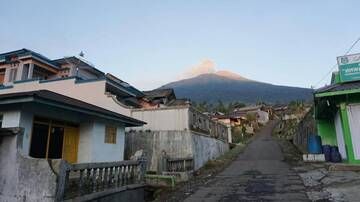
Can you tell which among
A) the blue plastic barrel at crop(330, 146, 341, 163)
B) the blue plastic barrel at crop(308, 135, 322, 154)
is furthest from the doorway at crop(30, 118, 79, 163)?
the blue plastic barrel at crop(308, 135, 322, 154)

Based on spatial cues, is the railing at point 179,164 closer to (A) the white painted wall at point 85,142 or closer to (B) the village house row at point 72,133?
(B) the village house row at point 72,133

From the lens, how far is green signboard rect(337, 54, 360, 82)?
13969mm

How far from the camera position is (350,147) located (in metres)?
12.9

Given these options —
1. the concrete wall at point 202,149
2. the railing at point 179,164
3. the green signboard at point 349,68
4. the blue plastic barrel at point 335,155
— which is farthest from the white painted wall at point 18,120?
the blue plastic barrel at point 335,155

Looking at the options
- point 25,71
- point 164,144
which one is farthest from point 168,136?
point 25,71

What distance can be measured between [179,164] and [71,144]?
228 inches

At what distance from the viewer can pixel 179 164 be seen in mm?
15531

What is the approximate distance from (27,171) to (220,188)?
6970mm

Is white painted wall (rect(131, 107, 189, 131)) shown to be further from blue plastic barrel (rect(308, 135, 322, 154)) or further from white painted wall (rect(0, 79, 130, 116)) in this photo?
blue plastic barrel (rect(308, 135, 322, 154))

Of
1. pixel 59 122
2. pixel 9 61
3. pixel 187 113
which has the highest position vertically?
pixel 9 61

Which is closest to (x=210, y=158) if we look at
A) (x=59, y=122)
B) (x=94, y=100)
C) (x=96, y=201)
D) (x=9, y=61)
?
(x=94, y=100)

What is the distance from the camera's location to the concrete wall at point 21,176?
6.41 metres

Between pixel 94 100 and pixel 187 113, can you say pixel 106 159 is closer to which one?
pixel 187 113

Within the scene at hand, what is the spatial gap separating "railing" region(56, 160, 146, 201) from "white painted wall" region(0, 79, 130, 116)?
33.8ft
